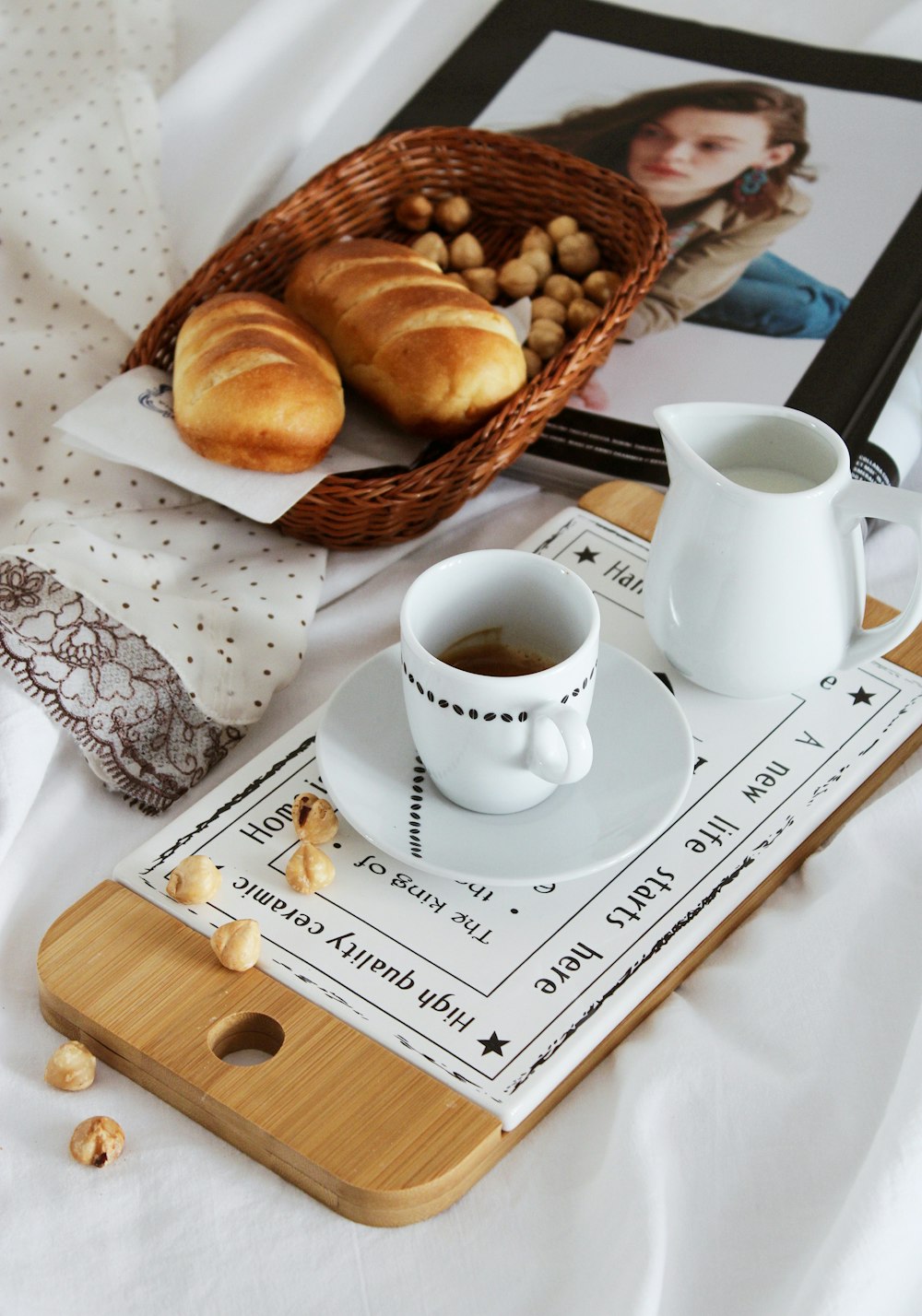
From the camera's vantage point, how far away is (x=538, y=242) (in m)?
1.03

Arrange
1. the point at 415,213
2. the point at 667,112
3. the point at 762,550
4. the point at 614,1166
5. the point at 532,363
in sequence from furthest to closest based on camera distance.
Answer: the point at 667,112, the point at 415,213, the point at 532,363, the point at 762,550, the point at 614,1166

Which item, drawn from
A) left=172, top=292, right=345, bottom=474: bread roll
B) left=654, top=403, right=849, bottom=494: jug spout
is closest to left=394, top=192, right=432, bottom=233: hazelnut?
left=172, top=292, right=345, bottom=474: bread roll

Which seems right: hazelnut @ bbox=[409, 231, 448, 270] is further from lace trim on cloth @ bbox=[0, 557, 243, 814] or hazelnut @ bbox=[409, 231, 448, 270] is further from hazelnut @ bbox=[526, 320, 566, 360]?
lace trim on cloth @ bbox=[0, 557, 243, 814]

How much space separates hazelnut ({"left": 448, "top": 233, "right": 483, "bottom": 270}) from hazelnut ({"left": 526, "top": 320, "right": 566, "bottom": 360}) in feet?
0.35

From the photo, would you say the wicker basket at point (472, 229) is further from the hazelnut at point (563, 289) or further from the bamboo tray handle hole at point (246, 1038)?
the bamboo tray handle hole at point (246, 1038)

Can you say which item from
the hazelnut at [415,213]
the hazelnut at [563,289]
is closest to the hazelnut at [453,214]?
the hazelnut at [415,213]

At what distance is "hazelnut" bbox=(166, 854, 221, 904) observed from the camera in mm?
636

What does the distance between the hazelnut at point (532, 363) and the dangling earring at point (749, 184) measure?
28 centimetres

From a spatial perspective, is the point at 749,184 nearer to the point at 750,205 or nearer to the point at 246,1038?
the point at 750,205

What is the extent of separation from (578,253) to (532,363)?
0.13 metres

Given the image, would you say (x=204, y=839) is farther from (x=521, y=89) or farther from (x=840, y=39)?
(x=840, y=39)

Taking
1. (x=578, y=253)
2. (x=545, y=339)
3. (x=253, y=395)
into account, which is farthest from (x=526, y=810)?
(x=578, y=253)

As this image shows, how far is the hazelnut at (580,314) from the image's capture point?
3.14 feet

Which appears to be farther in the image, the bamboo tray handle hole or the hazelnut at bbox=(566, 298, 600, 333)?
the hazelnut at bbox=(566, 298, 600, 333)
